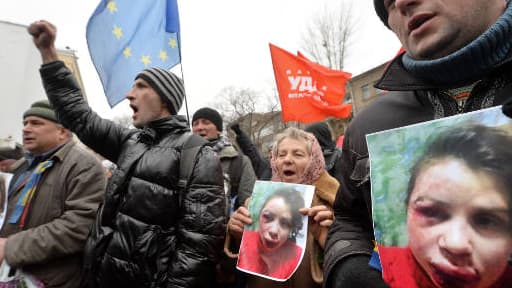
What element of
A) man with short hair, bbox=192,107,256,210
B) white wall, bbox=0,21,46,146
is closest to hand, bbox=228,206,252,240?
man with short hair, bbox=192,107,256,210

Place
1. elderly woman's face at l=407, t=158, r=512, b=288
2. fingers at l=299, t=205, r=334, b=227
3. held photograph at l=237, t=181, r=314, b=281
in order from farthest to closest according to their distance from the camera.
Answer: fingers at l=299, t=205, r=334, b=227, held photograph at l=237, t=181, r=314, b=281, elderly woman's face at l=407, t=158, r=512, b=288

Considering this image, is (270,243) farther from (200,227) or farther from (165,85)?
(165,85)

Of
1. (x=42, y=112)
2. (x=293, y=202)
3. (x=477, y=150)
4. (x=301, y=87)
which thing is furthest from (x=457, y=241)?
(x=301, y=87)

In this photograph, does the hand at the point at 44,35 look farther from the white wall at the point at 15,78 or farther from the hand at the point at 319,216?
the white wall at the point at 15,78

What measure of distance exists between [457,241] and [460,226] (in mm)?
26

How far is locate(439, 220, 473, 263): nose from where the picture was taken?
566 mm

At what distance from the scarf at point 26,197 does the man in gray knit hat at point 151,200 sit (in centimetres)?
48

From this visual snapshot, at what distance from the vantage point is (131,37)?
3670 millimetres

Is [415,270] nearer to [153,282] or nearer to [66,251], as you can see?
[153,282]

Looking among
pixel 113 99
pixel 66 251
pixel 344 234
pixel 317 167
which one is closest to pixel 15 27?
pixel 113 99

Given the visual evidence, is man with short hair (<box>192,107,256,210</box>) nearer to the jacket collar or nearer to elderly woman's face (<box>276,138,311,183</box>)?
elderly woman's face (<box>276,138,311,183</box>)

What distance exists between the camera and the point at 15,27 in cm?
404

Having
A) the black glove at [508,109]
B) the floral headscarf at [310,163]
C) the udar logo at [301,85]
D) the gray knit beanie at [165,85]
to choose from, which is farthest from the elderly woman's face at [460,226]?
the udar logo at [301,85]

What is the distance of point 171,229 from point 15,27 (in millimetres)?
3723
